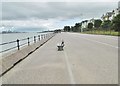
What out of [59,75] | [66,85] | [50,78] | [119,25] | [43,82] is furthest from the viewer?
[119,25]

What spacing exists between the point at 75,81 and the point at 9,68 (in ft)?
15.7

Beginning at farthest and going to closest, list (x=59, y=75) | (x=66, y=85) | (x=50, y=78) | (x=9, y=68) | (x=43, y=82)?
1. (x=9, y=68)
2. (x=59, y=75)
3. (x=50, y=78)
4. (x=43, y=82)
5. (x=66, y=85)

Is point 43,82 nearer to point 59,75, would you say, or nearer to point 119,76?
point 59,75

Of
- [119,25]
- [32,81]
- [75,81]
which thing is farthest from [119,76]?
[119,25]

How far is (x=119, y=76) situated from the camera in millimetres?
9477

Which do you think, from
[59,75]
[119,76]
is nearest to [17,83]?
[59,75]

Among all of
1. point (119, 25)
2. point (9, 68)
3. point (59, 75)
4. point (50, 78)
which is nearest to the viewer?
point (50, 78)

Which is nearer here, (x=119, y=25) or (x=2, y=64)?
(x=2, y=64)

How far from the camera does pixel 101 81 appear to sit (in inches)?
340

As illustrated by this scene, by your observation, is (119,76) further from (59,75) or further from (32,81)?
(32,81)

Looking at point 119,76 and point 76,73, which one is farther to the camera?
point 76,73

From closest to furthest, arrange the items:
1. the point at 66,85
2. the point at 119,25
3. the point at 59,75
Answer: the point at 66,85 → the point at 59,75 → the point at 119,25

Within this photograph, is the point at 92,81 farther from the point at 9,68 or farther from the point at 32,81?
the point at 9,68

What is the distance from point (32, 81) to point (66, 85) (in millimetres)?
1370
